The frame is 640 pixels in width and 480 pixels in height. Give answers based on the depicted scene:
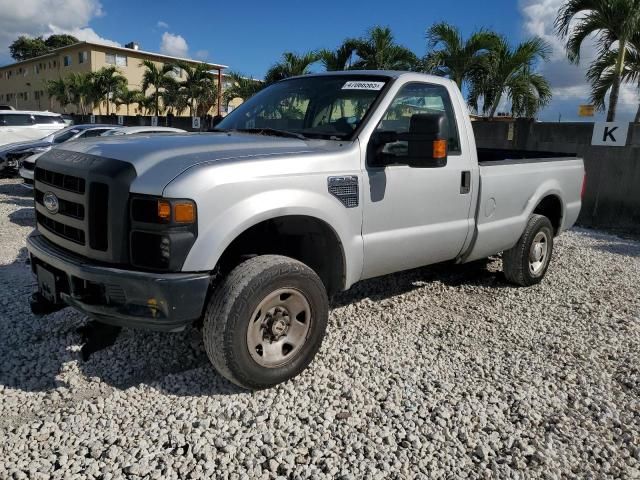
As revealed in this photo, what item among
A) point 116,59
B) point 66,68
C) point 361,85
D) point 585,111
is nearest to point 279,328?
point 361,85

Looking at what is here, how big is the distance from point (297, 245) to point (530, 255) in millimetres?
2884

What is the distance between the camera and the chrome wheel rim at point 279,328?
3150 mm

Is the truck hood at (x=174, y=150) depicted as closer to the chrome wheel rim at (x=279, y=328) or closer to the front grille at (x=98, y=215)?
the front grille at (x=98, y=215)

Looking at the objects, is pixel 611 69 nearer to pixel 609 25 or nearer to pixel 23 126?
pixel 609 25

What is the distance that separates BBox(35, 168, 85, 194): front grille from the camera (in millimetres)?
2992

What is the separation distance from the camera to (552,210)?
5.91 meters

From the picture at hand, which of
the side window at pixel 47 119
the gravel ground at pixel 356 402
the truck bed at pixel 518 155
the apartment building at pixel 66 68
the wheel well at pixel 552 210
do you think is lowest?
the gravel ground at pixel 356 402

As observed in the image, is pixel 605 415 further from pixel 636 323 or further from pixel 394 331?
pixel 636 323

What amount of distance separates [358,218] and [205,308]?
1143mm

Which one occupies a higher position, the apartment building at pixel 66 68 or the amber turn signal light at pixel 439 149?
the apartment building at pixel 66 68

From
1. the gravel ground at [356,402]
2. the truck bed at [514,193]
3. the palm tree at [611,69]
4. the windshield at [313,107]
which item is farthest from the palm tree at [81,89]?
the truck bed at [514,193]

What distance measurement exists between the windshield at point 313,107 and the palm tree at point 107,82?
38.2 m

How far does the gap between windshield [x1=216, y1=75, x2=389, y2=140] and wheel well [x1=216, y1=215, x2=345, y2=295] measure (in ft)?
2.29

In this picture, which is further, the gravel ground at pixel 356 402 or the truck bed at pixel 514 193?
the truck bed at pixel 514 193
